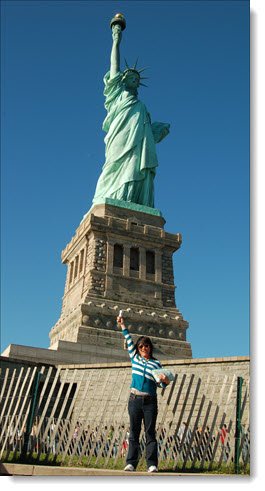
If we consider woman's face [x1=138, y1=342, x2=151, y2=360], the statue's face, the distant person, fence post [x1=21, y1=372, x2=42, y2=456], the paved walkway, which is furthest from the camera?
the statue's face

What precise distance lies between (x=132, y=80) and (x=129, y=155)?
5970 millimetres

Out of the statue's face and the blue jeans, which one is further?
the statue's face

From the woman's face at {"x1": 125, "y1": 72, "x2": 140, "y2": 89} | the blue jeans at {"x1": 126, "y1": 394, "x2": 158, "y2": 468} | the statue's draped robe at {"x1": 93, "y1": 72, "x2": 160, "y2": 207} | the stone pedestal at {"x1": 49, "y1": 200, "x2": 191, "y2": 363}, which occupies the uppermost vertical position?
the woman's face at {"x1": 125, "y1": 72, "x2": 140, "y2": 89}

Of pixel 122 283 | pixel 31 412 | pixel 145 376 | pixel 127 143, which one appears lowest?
pixel 31 412

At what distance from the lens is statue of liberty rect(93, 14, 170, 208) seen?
1280 inches

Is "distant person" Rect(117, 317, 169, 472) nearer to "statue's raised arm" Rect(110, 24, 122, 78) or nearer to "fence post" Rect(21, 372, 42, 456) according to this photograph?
"fence post" Rect(21, 372, 42, 456)

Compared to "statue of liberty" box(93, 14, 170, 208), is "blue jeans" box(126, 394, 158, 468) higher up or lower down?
lower down

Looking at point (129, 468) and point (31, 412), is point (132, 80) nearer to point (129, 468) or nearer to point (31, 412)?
point (31, 412)

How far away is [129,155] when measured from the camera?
109 feet

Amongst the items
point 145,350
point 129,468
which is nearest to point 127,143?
point 145,350

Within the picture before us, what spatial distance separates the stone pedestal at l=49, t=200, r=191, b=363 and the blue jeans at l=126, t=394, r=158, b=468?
17.8m

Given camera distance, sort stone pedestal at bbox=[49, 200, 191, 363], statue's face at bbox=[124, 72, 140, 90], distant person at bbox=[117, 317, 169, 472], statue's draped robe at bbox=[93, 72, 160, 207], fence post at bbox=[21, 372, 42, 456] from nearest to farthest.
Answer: distant person at bbox=[117, 317, 169, 472]
fence post at bbox=[21, 372, 42, 456]
stone pedestal at bbox=[49, 200, 191, 363]
statue's draped robe at bbox=[93, 72, 160, 207]
statue's face at bbox=[124, 72, 140, 90]

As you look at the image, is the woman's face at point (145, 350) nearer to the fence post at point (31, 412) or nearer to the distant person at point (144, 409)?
the distant person at point (144, 409)

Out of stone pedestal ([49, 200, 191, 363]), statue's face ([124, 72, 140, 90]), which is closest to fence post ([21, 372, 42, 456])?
stone pedestal ([49, 200, 191, 363])
